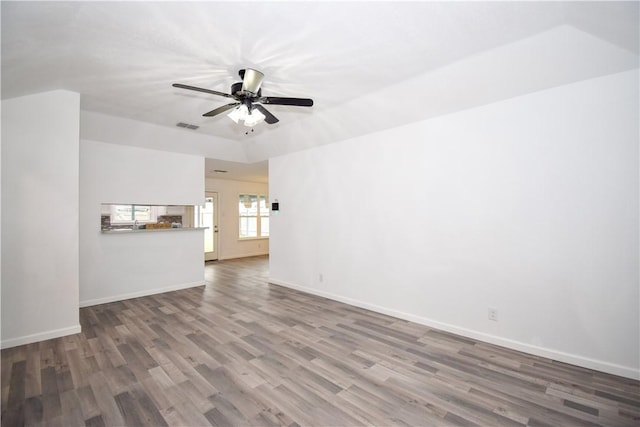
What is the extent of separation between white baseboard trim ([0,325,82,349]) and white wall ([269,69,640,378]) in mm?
3506

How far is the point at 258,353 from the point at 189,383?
71cm

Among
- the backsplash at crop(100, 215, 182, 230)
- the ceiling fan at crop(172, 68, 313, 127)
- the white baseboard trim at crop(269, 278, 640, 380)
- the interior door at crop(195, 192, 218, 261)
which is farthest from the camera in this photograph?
the interior door at crop(195, 192, 218, 261)

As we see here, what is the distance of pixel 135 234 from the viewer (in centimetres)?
501

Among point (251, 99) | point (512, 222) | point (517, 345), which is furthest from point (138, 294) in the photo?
point (512, 222)

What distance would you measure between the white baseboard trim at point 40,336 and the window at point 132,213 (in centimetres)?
201

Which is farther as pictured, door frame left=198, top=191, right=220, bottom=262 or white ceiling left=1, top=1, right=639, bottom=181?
door frame left=198, top=191, right=220, bottom=262

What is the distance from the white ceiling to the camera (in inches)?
77.6

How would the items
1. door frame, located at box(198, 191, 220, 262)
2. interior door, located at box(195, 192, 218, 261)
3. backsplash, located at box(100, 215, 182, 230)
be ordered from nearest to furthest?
backsplash, located at box(100, 215, 182, 230), interior door, located at box(195, 192, 218, 261), door frame, located at box(198, 191, 220, 262)

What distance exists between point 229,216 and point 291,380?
6.93 m

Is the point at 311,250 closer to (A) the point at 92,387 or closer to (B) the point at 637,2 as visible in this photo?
(A) the point at 92,387

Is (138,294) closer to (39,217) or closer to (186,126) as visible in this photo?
(39,217)

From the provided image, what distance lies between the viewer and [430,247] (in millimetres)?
3703

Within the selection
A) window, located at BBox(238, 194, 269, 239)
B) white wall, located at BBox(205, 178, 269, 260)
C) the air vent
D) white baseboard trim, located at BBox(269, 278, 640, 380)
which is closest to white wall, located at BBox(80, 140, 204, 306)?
the air vent

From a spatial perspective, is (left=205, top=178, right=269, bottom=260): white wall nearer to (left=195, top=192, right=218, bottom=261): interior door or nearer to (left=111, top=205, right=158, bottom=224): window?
(left=195, top=192, right=218, bottom=261): interior door
